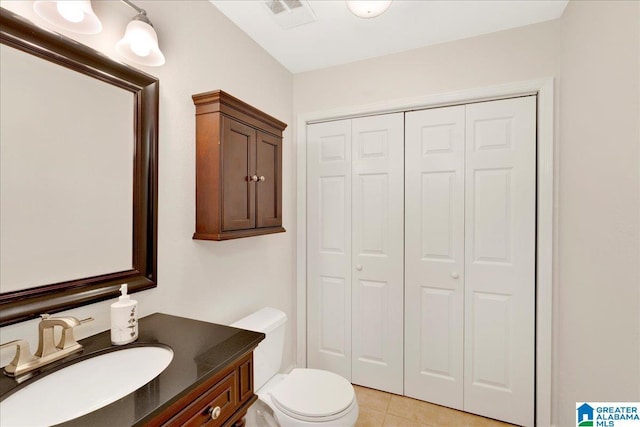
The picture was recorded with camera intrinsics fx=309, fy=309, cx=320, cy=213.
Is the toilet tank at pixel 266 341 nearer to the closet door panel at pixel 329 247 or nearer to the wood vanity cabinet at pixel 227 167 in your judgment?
the wood vanity cabinet at pixel 227 167

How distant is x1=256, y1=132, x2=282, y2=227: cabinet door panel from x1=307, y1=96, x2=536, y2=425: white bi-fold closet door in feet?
1.79

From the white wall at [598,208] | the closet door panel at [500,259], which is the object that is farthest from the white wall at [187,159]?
the white wall at [598,208]

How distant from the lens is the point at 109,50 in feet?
3.67

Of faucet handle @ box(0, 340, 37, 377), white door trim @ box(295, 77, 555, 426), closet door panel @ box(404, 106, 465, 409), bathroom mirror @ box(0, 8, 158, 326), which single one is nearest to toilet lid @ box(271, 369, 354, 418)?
closet door panel @ box(404, 106, 465, 409)

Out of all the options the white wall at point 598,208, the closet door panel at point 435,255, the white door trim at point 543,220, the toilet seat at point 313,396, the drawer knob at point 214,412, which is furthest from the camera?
the closet door panel at point 435,255

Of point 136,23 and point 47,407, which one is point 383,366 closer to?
point 47,407

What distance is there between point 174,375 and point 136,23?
118 centimetres

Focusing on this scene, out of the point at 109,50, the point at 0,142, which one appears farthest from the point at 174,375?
the point at 109,50

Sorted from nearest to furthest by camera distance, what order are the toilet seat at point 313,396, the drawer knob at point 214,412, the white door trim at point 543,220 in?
the drawer knob at point 214,412, the toilet seat at point 313,396, the white door trim at point 543,220

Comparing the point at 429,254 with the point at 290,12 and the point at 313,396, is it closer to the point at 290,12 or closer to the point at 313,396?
the point at 313,396

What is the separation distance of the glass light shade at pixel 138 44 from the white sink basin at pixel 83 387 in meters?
1.04

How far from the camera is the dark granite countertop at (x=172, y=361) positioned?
2.20ft

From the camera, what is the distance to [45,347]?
2.77ft

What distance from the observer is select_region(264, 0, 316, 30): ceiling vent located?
158 centimetres
